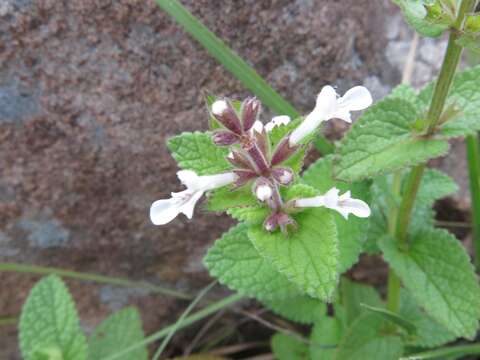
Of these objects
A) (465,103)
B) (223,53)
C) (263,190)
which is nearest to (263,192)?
(263,190)

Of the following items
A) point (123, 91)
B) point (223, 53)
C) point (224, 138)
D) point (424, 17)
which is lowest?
point (224, 138)

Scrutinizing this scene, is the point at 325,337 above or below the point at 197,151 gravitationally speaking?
below

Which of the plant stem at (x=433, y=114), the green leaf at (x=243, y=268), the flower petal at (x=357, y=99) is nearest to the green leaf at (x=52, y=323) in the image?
the green leaf at (x=243, y=268)

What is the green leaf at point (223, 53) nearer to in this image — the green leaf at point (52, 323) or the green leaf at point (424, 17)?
the green leaf at point (424, 17)

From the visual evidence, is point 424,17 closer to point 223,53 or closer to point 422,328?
point 223,53

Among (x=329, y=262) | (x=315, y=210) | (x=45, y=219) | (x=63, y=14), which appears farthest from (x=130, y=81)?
(x=329, y=262)

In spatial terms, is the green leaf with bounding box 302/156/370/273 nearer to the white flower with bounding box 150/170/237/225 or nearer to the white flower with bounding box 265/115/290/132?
the white flower with bounding box 265/115/290/132

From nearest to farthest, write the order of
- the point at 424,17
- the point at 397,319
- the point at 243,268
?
the point at 424,17, the point at 243,268, the point at 397,319
